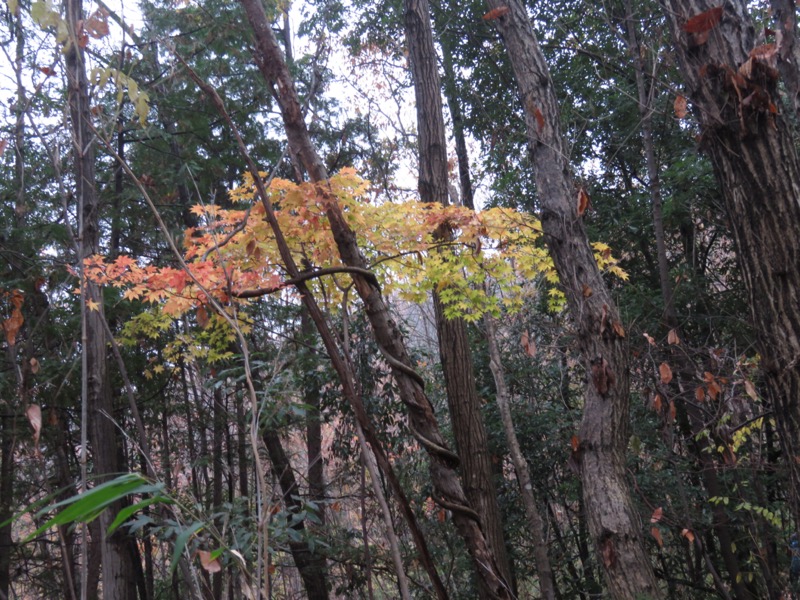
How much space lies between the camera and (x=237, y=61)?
33.3ft

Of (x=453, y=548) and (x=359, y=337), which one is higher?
(x=359, y=337)

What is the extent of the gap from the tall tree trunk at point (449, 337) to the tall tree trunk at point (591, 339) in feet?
7.89

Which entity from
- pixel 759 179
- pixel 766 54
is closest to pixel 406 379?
pixel 759 179

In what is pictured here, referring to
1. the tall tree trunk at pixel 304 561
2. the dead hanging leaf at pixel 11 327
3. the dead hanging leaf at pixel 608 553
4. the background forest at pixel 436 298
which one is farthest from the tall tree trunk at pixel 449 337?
the dead hanging leaf at pixel 11 327

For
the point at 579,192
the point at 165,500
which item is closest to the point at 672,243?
the point at 579,192

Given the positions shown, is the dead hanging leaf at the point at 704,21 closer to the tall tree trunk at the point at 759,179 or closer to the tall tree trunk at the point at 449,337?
the tall tree trunk at the point at 759,179

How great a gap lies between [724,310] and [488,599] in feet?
25.5

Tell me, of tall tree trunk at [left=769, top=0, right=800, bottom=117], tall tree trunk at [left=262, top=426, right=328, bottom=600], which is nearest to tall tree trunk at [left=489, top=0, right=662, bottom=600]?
A: tall tree trunk at [left=769, top=0, right=800, bottom=117]

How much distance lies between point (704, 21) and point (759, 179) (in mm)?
689

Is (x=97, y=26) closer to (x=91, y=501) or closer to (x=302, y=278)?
(x=302, y=278)

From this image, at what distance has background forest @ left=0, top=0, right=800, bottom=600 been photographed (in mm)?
2254

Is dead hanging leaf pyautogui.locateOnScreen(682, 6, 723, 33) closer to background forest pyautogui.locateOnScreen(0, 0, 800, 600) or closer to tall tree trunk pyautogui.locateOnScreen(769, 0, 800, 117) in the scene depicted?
background forest pyautogui.locateOnScreen(0, 0, 800, 600)

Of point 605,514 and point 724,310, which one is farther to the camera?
point 724,310

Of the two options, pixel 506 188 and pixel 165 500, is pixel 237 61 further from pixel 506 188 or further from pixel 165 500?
pixel 165 500
